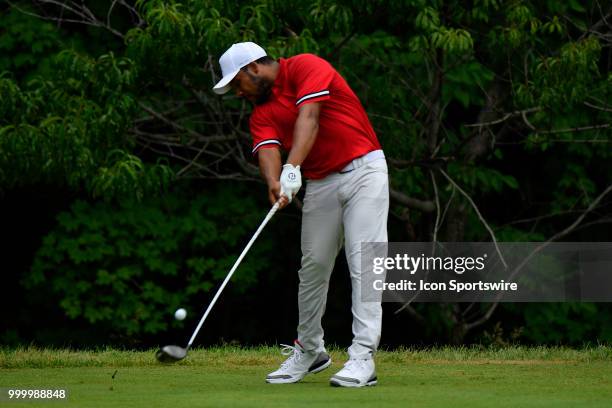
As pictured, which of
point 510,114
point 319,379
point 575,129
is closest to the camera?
point 319,379

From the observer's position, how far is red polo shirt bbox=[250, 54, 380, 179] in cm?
709

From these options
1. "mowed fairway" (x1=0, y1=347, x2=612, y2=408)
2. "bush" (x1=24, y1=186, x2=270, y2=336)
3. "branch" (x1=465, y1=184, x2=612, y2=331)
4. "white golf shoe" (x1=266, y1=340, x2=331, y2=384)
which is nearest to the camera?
"mowed fairway" (x1=0, y1=347, x2=612, y2=408)

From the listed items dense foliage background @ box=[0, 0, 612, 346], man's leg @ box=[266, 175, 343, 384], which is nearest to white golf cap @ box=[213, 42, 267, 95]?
man's leg @ box=[266, 175, 343, 384]

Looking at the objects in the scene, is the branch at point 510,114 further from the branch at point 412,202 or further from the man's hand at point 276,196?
the man's hand at point 276,196

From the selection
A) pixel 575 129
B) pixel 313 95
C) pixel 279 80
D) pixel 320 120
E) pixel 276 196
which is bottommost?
pixel 276 196

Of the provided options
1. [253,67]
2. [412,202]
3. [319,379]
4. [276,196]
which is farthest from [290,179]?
[412,202]

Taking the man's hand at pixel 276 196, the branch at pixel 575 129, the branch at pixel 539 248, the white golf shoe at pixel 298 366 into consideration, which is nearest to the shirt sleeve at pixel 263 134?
the man's hand at pixel 276 196

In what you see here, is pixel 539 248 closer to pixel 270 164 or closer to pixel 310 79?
pixel 270 164

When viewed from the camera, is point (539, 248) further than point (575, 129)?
Yes

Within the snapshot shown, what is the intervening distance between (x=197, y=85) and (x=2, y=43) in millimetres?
2951

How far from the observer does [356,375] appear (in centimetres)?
679

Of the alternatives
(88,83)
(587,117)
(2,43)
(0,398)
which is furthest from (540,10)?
(0,398)

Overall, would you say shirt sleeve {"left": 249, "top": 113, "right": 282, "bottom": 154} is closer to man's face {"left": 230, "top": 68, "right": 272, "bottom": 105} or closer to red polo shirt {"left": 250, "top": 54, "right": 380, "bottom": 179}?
red polo shirt {"left": 250, "top": 54, "right": 380, "bottom": 179}

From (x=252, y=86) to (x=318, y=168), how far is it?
1.95 feet
